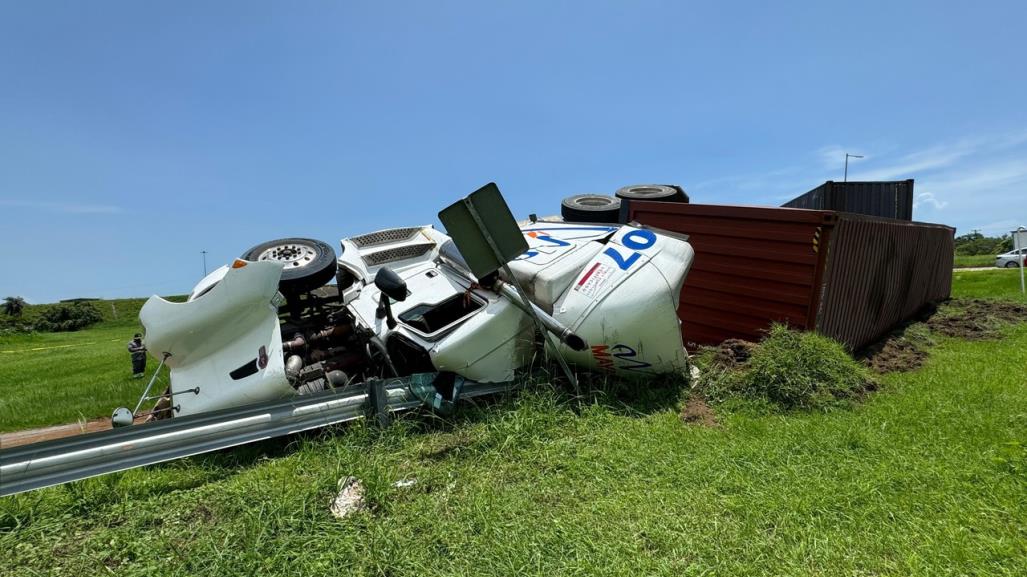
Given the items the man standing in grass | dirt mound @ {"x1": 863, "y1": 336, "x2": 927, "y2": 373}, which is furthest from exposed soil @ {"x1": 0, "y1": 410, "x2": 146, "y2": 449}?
dirt mound @ {"x1": 863, "y1": 336, "x2": 927, "y2": 373}

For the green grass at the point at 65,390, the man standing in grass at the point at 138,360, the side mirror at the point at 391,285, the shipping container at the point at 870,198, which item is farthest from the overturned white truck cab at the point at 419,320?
the shipping container at the point at 870,198

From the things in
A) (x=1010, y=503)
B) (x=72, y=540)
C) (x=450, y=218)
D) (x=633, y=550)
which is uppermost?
(x=450, y=218)

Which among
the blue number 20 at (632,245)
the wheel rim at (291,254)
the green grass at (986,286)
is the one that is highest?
the blue number 20 at (632,245)

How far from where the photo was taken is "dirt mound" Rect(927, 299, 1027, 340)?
26.8 feet

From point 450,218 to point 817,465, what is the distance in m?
3.16

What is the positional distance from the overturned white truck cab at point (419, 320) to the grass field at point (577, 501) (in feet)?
1.68

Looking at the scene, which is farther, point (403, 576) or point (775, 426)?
point (775, 426)

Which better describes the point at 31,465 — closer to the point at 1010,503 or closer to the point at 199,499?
the point at 199,499

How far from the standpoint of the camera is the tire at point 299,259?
488 cm

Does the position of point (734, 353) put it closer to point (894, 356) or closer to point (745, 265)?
point (745, 265)

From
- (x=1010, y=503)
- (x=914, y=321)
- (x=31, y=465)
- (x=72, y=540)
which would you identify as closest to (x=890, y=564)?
(x=1010, y=503)

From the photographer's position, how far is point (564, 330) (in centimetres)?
432

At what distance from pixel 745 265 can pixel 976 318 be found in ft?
21.1

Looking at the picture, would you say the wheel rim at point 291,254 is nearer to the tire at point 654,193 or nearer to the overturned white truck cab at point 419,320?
the overturned white truck cab at point 419,320
